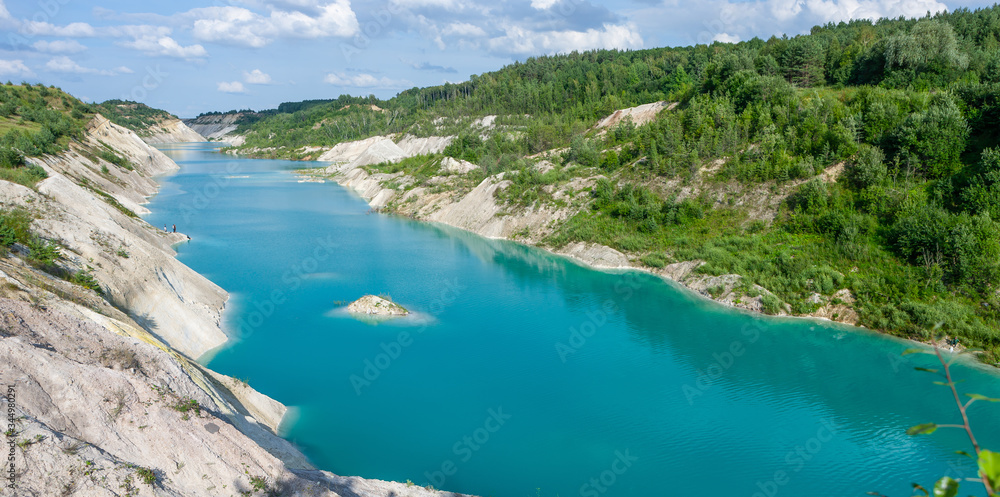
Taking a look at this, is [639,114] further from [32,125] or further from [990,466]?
[32,125]

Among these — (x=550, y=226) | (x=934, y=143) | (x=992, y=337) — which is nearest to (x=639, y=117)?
(x=550, y=226)

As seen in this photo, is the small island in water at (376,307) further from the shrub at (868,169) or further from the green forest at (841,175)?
the shrub at (868,169)

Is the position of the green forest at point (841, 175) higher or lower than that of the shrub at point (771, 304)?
higher

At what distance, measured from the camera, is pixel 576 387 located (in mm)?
26250

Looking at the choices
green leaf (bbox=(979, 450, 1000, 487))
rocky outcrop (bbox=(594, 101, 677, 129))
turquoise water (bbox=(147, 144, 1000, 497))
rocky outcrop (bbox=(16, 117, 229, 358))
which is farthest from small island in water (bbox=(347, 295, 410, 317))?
rocky outcrop (bbox=(594, 101, 677, 129))

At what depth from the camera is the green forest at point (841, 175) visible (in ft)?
110

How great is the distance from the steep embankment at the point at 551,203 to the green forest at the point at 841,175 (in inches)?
28.7

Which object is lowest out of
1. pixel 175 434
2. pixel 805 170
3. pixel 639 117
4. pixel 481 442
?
pixel 481 442

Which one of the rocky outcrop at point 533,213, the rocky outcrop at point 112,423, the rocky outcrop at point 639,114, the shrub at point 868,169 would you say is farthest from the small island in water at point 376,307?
the rocky outcrop at point 639,114

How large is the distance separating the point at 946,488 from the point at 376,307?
108 ft

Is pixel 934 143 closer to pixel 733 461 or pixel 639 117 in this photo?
pixel 733 461

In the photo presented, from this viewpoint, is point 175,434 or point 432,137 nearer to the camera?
point 175,434

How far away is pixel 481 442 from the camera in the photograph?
2159cm

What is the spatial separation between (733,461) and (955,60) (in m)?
47.8
